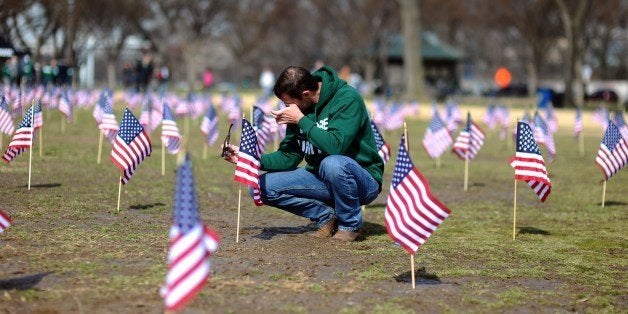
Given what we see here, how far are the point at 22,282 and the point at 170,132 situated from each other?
6826mm

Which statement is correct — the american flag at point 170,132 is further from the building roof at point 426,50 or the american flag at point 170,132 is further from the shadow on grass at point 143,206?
the building roof at point 426,50

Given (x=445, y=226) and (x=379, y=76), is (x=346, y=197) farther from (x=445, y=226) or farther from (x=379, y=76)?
(x=379, y=76)

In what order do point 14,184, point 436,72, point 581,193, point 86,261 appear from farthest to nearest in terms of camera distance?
point 436,72
point 581,193
point 14,184
point 86,261

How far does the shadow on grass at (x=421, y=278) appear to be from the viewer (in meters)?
7.46

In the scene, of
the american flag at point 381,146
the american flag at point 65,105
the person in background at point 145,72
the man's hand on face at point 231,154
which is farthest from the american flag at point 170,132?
the person in background at point 145,72

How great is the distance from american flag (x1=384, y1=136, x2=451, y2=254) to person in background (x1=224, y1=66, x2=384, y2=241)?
1.20m

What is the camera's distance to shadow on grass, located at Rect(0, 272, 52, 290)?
661cm

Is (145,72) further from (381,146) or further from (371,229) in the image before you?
(371,229)

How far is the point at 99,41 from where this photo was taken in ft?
218

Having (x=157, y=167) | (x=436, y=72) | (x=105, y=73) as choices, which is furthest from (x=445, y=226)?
(x=105, y=73)

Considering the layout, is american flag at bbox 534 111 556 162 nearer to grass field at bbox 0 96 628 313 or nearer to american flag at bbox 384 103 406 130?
grass field at bbox 0 96 628 313

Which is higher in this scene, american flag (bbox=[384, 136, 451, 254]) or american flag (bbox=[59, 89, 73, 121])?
american flag (bbox=[59, 89, 73, 121])

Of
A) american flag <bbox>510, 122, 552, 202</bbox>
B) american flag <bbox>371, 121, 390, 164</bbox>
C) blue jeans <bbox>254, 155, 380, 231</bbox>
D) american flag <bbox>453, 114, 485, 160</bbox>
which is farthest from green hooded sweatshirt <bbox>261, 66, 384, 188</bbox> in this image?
american flag <bbox>453, 114, 485, 160</bbox>

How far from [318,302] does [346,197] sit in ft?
6.88
